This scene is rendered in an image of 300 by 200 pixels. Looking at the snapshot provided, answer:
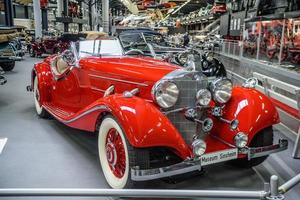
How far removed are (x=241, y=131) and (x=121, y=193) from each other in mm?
1792

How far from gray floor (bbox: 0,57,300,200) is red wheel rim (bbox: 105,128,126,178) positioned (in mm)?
198

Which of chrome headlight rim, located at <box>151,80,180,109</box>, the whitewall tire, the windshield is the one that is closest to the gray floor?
the whitewall tire

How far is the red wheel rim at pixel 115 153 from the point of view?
3055 millimetres

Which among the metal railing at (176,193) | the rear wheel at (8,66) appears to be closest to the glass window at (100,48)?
the metal railing at (176,193)

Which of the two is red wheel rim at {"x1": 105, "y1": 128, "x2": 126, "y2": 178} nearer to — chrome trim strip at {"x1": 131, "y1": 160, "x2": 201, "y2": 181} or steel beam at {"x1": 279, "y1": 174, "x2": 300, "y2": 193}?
chrome trim strip at {"x1": 131, "y1": 160, "x2": 201, "y2": 181}

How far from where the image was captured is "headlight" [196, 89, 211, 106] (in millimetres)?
3090

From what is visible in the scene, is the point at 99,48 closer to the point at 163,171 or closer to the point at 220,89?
the point at 220,89

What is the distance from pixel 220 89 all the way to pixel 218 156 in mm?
659

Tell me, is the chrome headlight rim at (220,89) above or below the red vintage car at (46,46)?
above

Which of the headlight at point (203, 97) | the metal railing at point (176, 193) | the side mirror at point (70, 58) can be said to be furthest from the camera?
the side mirror at point (70, 58)

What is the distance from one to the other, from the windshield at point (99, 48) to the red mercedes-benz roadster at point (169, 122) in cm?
69

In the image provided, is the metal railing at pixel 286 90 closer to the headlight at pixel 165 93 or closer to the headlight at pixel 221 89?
the headlight at pixel 221 89

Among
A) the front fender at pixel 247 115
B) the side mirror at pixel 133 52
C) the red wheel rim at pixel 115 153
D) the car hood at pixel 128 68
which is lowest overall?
the red wheel rim at pixel 115 153

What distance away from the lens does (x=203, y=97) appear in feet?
10.2
